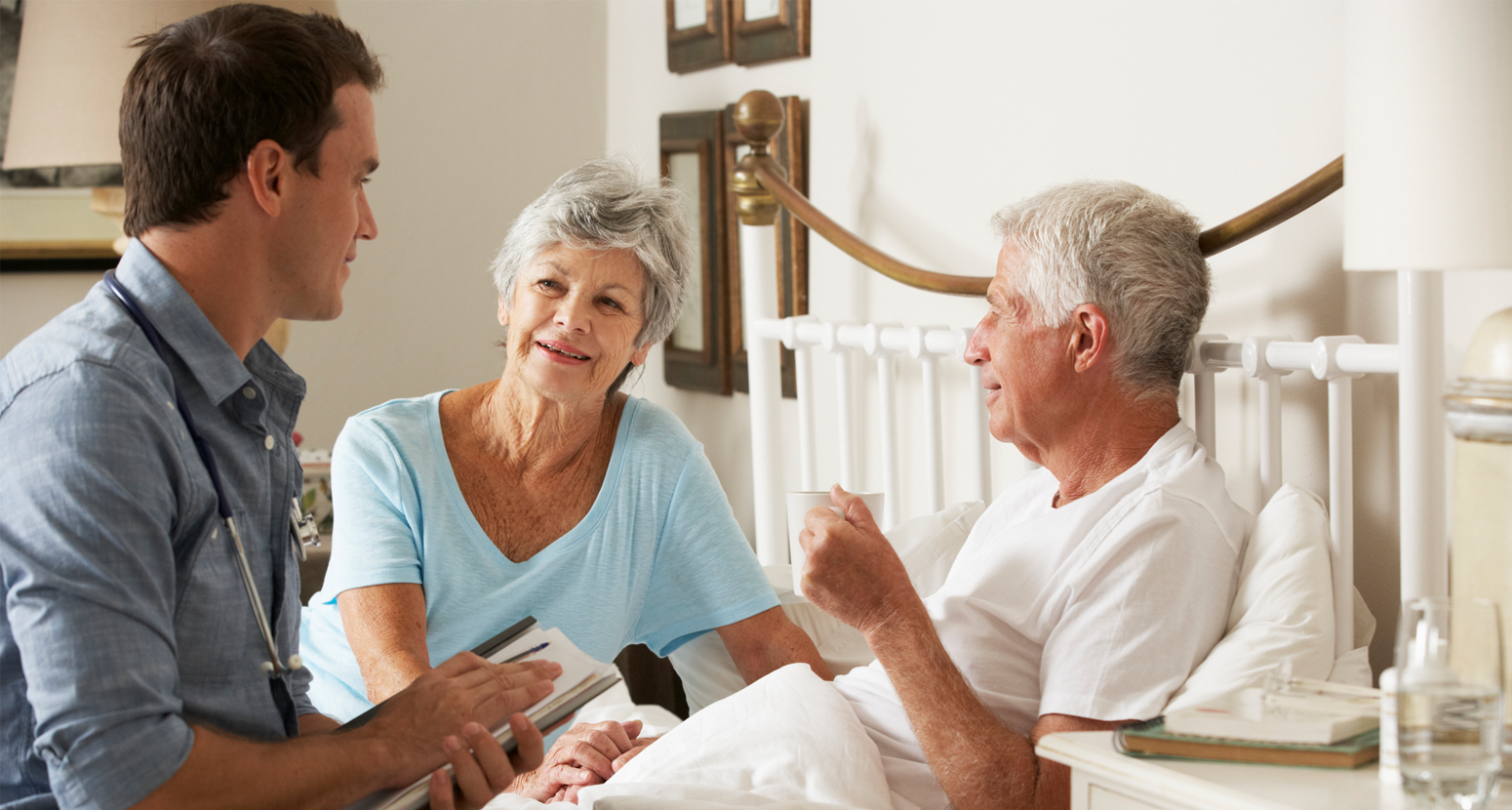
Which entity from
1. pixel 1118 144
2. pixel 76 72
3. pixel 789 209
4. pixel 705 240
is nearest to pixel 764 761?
pixel 1118 144

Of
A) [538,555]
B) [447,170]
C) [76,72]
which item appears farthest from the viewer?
[447,170]

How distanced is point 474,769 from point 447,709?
2.5 inches

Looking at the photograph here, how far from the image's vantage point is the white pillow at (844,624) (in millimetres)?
1769

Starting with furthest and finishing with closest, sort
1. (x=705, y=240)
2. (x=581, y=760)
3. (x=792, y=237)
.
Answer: (x=705, y=240), (x=792, y=237), (x=581, y=760)

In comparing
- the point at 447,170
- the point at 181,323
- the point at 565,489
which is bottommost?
the point at 565,489

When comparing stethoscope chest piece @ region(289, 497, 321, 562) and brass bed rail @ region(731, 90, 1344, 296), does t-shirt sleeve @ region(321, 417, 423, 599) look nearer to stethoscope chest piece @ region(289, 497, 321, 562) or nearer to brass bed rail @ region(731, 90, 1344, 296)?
stethoscope chest piece @ region(289, 497, 321, 562)

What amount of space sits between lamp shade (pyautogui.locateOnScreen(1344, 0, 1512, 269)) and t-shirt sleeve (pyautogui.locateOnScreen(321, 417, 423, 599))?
1.20 meters

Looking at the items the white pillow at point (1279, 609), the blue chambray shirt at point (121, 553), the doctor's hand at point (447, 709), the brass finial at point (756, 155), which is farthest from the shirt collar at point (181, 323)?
the brass finial at point (756, 155)

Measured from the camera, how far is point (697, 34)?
9.09ft

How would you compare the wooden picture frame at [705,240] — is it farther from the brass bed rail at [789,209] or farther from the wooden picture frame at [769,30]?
the brass bed rail at [789,209]

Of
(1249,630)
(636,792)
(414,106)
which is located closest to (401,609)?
(636,792)

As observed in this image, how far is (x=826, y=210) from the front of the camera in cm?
246

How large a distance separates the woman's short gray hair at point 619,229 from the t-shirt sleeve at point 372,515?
1.05 feet

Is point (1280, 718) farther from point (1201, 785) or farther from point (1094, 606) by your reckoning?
point (1094, 606)
